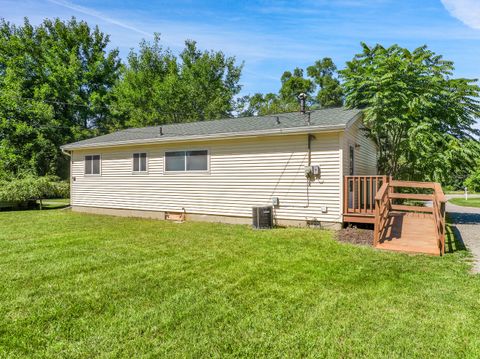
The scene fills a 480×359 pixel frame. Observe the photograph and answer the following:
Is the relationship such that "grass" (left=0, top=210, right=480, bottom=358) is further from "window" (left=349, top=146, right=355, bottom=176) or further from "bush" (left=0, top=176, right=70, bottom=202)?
"bush" (left=0, top=176, right=70, bottom=202)

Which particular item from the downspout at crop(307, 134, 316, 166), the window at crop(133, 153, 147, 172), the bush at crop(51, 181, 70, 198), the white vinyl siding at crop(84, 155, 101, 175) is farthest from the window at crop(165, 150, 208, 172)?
the bush at crop(51, 181, 70, 198)

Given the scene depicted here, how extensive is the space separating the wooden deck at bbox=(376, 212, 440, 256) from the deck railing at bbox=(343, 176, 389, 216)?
0.62 metres

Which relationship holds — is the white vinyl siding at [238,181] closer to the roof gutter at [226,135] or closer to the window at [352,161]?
the roof gutter at [226,135]

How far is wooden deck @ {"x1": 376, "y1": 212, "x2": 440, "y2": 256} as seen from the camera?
5746 mm

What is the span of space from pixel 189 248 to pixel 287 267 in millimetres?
2211

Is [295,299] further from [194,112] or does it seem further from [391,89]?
[194,112]

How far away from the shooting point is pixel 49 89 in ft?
80.7

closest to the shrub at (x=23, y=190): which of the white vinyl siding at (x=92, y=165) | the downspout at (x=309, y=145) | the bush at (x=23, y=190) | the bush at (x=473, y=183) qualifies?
the bush at (x=23, y=190)

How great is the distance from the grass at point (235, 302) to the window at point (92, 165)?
7.03 m

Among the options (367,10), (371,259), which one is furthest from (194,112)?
(371,259)

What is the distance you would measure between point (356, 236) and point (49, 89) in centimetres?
2677

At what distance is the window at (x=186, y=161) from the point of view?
9.95 metres

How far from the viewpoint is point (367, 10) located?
920 cm

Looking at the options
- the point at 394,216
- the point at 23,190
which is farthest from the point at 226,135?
the point at 23,190
